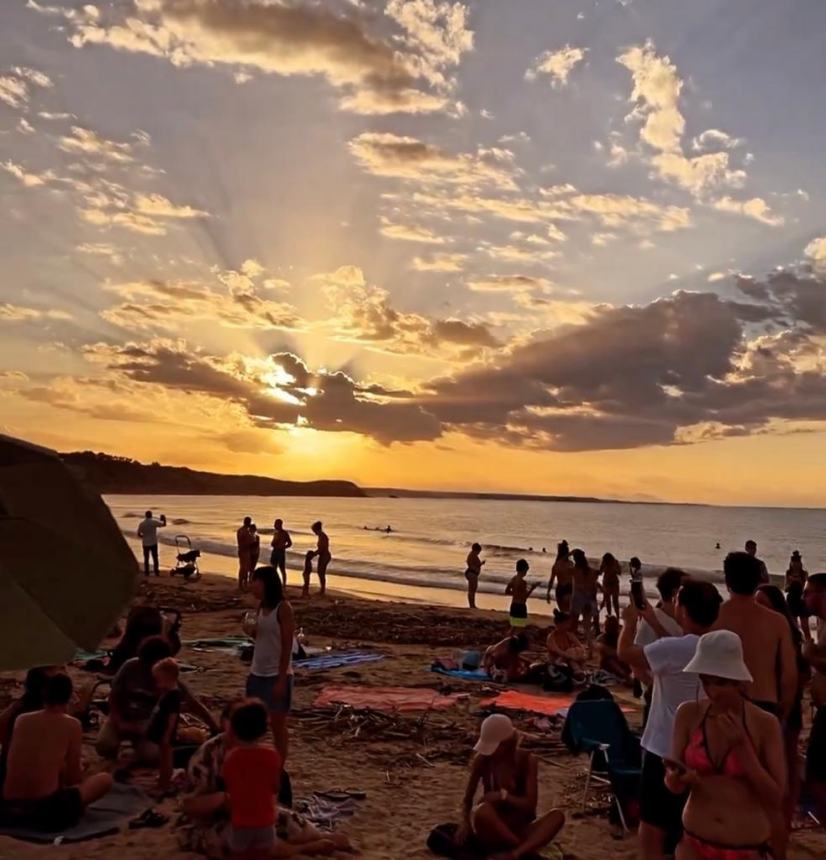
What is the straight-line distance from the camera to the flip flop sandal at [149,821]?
6297 millimetres

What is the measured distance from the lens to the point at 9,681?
10883mm

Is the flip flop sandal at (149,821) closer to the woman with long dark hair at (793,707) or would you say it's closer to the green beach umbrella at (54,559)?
the woman with long dark hair at (793,707)

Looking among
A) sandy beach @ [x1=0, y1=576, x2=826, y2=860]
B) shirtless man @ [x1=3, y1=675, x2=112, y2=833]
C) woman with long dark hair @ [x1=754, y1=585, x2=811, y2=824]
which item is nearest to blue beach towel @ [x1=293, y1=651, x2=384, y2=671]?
sandy beach @ [x1=0, y1=576, x2=826, y2=860]

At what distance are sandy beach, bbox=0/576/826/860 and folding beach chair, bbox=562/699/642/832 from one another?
22cm

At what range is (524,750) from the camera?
20.6 ft

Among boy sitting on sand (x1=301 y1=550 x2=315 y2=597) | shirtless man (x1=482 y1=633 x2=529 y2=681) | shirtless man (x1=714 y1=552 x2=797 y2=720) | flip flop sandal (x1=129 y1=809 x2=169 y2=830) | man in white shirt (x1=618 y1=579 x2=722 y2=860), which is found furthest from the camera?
boy sitting on sand (x1=301 y1=550 x2=315 y2=597)

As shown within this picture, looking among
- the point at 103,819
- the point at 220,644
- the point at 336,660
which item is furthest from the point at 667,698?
the point at 220,644

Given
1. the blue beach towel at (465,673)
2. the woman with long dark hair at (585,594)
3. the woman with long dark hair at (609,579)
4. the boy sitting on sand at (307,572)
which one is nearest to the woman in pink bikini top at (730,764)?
the blue beach towel at (465,673)

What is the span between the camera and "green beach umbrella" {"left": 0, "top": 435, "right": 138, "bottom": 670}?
Answer: 189 centimetres

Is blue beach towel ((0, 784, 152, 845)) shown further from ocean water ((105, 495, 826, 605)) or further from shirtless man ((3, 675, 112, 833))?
ocean water ((105, 495, 826, 605))

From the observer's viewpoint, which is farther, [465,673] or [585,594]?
[585,594]

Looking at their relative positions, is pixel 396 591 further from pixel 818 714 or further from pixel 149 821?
pixel 818 714

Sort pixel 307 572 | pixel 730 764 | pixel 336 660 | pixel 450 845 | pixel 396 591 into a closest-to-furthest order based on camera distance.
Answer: pixel 730 764 < pixel 450 845 < pixel 336 660 < pixel 307 572 < pixel 396 591

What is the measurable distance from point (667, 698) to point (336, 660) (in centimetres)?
914
